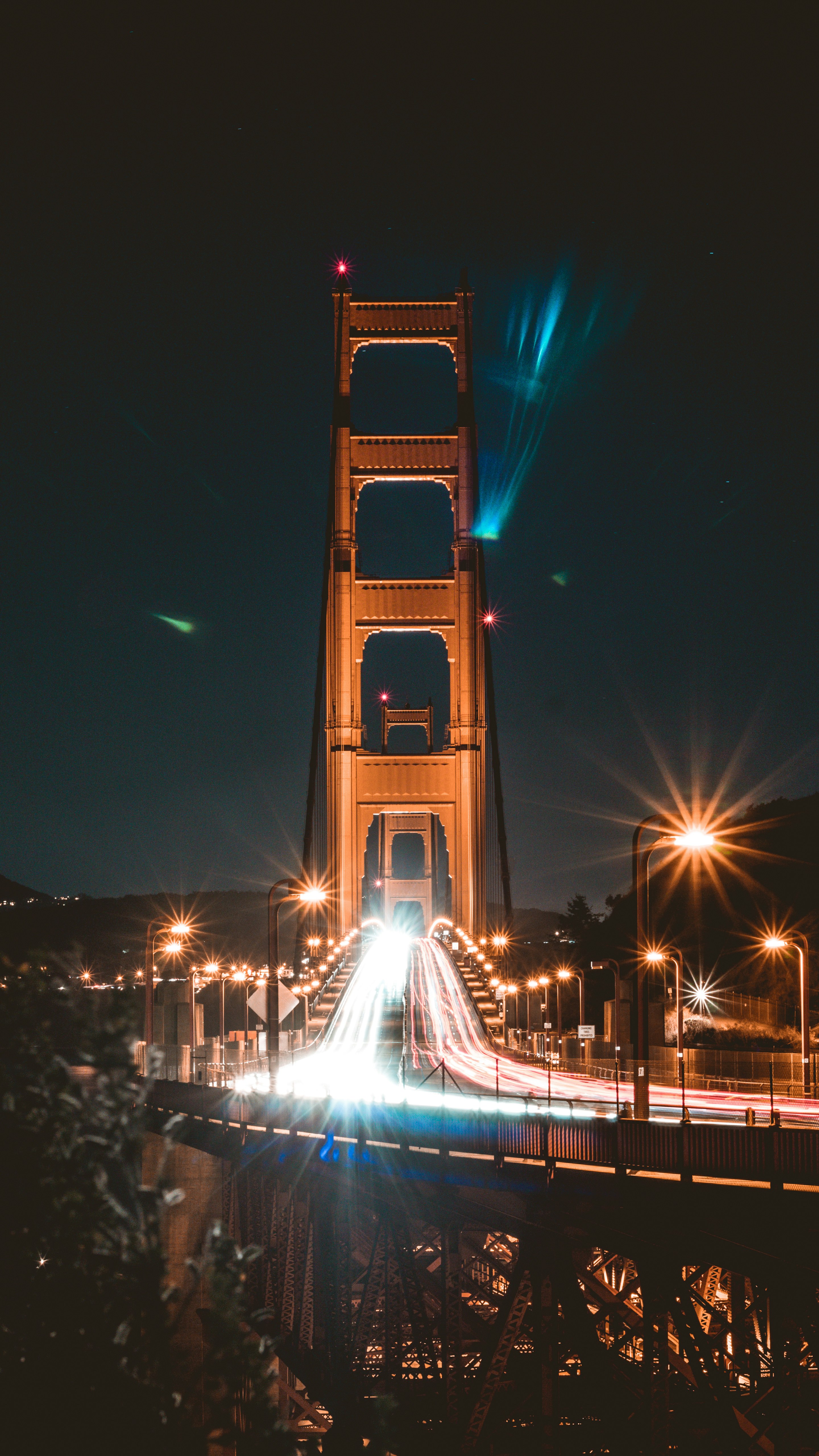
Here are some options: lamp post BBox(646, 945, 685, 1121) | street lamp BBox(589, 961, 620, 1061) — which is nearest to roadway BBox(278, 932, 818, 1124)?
lamp post BBox(646, 945, 685, 1121)

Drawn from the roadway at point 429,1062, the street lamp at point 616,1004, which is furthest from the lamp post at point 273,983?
the street lamp at point 616,1004

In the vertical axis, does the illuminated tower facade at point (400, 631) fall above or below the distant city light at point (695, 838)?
above

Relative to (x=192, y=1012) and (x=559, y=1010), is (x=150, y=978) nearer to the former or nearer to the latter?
(x=192, y=1012)

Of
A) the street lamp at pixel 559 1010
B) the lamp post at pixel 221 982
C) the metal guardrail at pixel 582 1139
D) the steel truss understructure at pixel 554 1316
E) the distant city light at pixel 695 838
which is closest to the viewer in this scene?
the steel truss understructure at pixel 554 1316

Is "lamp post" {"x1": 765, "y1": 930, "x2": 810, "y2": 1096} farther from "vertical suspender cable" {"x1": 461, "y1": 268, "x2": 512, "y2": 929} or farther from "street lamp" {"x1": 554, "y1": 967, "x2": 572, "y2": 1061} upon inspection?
"vertical suspender cable" {"x1": 461, "y1": 268, "x2": 512, "y2": 929}

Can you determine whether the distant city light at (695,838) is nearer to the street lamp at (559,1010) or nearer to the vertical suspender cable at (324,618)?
the street lamp at (559,1010)

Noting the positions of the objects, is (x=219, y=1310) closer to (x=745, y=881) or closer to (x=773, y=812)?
(x=745, y=881)

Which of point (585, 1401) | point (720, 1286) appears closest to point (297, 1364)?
point (585, 1401)
